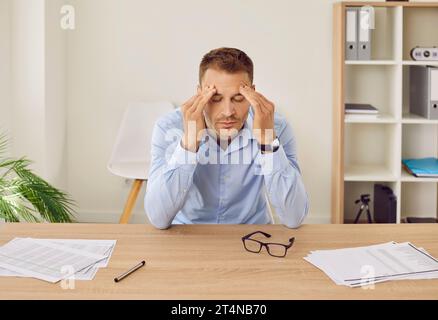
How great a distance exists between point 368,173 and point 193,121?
2.53 m

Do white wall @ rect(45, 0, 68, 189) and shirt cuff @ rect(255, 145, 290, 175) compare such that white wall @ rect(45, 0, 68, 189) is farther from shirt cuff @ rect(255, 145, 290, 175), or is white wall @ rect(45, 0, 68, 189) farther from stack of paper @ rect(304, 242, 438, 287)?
stack of paper @ rect(304, 242, 438, 287)

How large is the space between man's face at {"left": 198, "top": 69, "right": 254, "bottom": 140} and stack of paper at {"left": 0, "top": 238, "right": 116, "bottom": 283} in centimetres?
49

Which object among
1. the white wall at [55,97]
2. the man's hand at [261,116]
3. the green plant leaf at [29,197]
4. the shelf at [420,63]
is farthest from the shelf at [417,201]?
the man's hand at [261,116]

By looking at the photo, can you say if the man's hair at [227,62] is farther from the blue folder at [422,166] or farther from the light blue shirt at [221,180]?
the blue folder at [422,166]

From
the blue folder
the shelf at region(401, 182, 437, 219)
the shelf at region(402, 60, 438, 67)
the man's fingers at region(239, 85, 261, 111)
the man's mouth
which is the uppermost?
the shelf at region(402, 60, 438, 67)

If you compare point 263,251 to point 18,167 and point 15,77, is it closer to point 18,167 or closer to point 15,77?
point 18,167

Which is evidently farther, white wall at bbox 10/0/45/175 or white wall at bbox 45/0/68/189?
white wall at bbox 45/0/68/189

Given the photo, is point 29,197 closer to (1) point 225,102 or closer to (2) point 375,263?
(1) point 225,102

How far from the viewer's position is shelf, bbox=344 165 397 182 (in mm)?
4273

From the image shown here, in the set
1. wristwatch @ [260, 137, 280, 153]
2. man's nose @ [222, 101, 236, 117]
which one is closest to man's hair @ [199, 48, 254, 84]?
man's nose @ [222, 101, 236, 117]

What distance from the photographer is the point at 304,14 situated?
4.48 meters

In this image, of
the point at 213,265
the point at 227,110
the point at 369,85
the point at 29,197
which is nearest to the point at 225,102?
the point at 227,110

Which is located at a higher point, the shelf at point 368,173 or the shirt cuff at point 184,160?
the shirt cuff at point 184,160

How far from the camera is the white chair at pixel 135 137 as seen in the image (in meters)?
4.32
